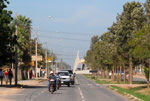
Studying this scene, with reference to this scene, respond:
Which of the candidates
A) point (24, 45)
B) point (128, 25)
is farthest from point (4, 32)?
point (24, 45)

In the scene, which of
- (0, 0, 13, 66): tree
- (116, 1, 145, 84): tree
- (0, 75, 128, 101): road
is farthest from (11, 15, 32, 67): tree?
(0, 75, 128, 101): road

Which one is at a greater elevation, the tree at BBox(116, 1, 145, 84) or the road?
the tree at BBox(116, 1, 145, 84)

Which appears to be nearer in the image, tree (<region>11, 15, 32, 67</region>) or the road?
the road

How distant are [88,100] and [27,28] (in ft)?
189

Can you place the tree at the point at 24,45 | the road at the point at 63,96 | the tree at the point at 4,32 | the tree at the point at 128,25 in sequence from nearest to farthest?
the road at the point at 63,96 < the tree at the point at 4,32 < the tree at the point at 128,25 < the tree at the point at 24,45

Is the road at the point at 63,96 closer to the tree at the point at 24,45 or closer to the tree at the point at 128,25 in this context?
the tree at the point at 128,25

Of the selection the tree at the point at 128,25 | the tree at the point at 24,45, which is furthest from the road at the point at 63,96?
the tree at the point at 24,45

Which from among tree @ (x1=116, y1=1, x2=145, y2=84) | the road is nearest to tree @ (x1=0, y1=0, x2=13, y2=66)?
the road

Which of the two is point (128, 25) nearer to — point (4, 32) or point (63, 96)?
point (4, 32)

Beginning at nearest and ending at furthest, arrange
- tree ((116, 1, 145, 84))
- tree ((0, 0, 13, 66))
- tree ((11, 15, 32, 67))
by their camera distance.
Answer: tree ((0, 0, 13, 66)), tree ((116, 1, 145, 84)), tree ((11, 15, 32, 67))

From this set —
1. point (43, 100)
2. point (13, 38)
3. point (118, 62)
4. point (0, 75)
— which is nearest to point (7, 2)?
point (13, 38)

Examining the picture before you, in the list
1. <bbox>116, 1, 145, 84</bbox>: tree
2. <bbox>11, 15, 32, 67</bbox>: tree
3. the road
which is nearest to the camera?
the road

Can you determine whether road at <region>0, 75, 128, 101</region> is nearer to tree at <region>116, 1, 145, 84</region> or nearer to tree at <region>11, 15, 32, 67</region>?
tree at <region>116, 1, 145, 84</region>

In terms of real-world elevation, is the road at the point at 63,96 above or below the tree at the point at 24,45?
below
